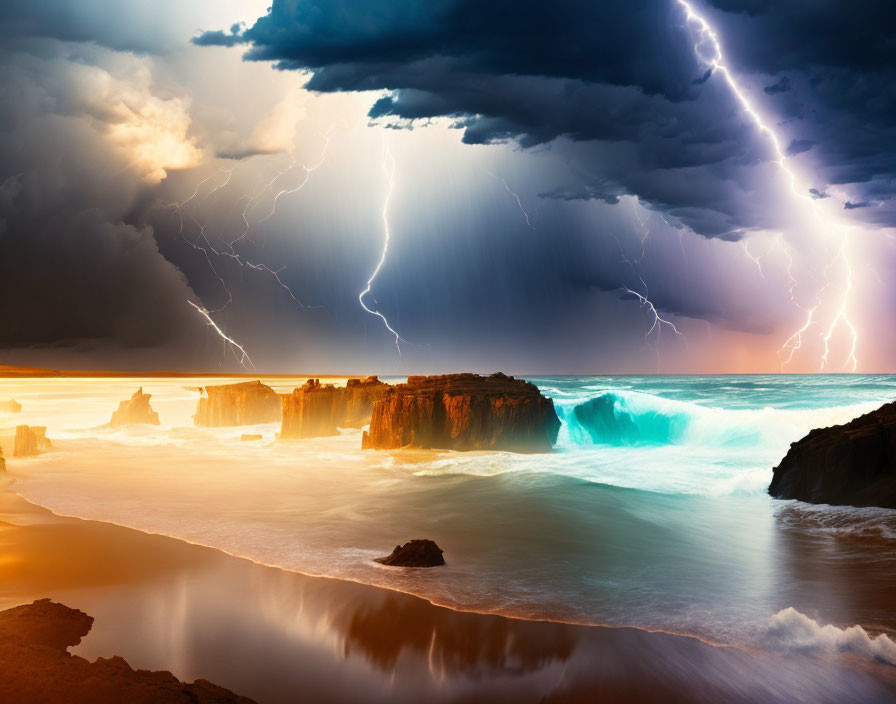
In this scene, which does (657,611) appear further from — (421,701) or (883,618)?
(421,701)

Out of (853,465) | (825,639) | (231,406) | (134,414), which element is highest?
(853,465)

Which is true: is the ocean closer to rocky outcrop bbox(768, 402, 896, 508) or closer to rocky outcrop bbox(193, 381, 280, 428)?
rocky outcrop bbox(768, 402, 896, 508)

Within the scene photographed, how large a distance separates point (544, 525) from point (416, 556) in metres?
3.75

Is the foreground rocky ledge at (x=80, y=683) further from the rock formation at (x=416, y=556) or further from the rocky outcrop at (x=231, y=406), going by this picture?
the rocky outcrop at (x=231, y=406)

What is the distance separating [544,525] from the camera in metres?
11.8

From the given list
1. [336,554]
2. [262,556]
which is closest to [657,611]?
[336,554]

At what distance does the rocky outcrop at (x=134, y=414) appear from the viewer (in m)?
35.0

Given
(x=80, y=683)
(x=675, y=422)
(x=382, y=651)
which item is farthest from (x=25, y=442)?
(x=675, y=422)

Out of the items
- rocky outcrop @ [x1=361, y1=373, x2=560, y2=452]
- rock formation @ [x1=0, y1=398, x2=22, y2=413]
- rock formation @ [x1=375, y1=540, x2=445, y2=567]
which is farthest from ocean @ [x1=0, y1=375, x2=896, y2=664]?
rock formation @ [x1=0, y1=398, x2=22, y2=413]

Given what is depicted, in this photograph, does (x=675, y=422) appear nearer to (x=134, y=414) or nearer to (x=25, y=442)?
(x=25, y=442)

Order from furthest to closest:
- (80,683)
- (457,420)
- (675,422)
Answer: (675,422), (457,420), (80,683)

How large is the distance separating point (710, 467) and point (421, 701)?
18.5 metres

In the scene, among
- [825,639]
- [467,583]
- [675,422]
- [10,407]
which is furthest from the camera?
[10,407]

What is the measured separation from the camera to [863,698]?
194 inches
